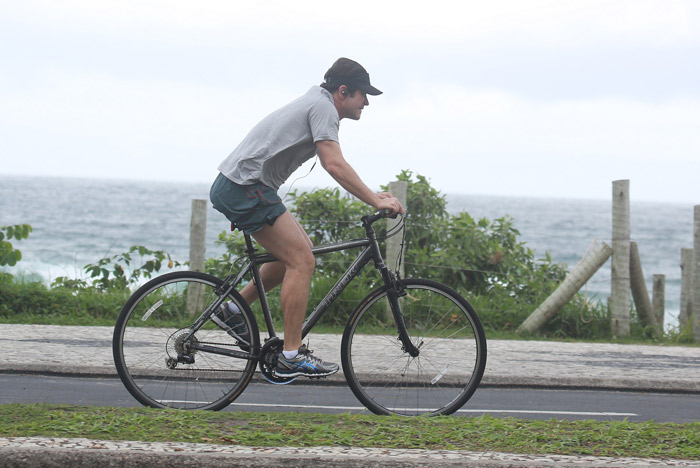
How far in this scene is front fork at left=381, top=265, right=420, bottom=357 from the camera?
5.30 meters

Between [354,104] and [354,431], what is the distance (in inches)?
73.2

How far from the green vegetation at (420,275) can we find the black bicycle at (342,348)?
14.6 ft

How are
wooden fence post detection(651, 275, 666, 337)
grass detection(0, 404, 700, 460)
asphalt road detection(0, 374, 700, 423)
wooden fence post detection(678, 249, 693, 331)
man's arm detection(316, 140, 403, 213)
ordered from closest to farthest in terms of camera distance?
1. grass detection(0, 404, 700, 460)
2. man's arm detection(316, 140, 403, 213)
3. asphalt road detection(0, 374, 700, 423)
4. wooden fence post detection(678, 249, 693, 331)
5. wooden fence post detection(651, 275, 666, 337)

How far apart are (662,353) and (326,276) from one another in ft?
12.2

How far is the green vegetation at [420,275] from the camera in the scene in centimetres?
1010

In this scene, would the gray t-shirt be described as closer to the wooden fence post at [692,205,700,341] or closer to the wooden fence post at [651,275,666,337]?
the wooden fence post at [692,205,700,341]

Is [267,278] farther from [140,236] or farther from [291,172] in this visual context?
[140,236]

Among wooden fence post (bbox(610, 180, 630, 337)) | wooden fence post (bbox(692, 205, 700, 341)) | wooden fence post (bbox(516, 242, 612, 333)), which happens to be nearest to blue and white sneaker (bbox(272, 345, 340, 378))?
wooden fence post (bbox(516, 242, 612, 333))

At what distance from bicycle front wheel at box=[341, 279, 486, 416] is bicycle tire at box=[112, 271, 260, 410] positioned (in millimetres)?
635

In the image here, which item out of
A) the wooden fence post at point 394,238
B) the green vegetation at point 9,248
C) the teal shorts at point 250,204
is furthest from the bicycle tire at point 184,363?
the green vegetation at point 9,248

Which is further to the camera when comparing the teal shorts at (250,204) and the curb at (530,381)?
the curb at (530,381)

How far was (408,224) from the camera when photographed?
10867 mm

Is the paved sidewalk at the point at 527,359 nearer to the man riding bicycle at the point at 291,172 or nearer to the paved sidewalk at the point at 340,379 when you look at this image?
the paved sidewalk at the point at 340,379

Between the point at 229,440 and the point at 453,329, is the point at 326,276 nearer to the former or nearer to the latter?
the point at 453,329
